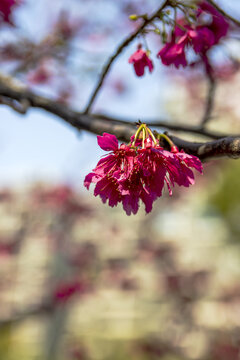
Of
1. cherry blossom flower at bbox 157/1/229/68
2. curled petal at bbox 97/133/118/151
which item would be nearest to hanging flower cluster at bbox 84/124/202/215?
curled petal at bbox 97/133/118/151

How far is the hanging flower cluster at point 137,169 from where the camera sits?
2.92 ft

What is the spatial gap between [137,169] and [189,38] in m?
0.49

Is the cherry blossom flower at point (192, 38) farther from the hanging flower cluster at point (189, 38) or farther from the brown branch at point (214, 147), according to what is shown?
the brown branch at point (214, 147)

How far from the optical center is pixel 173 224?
10.3m

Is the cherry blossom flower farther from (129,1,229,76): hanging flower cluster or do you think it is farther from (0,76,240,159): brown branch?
(0,76,240,159): brown branch

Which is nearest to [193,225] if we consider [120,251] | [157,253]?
[120,251]

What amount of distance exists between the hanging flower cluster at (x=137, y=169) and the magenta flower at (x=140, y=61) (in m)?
0.37

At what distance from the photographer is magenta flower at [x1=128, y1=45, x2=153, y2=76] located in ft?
4.08

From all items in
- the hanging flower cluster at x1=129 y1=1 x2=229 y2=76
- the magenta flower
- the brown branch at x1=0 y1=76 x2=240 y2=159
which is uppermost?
the hanging flower cluster at x1=129 y1=1 x2=229 y2=76

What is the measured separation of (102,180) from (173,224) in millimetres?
9513

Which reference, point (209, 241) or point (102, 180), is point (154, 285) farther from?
point (102, 180)

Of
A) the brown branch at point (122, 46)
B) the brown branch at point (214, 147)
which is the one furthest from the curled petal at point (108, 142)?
the brown branch at point (122, 46)

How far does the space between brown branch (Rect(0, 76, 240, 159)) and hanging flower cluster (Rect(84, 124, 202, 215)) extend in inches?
3.3

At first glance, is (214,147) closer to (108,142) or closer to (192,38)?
(108,142)
